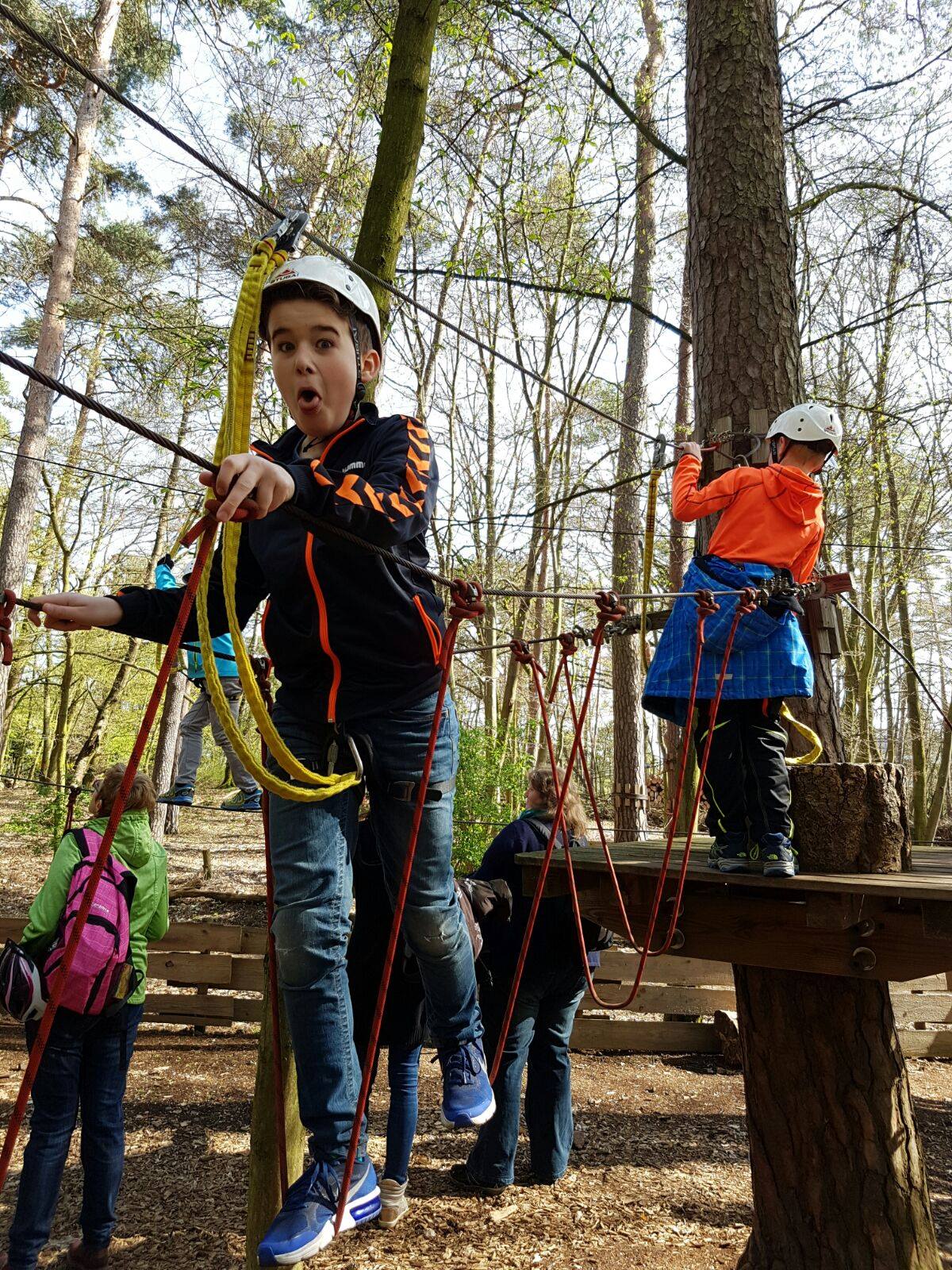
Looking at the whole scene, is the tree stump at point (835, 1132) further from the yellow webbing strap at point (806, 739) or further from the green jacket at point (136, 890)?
the green jacket at point (136, 890)

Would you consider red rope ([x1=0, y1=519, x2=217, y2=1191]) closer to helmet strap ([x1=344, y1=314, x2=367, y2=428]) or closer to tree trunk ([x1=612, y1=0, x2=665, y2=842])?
helmet strap ([x1=344, y1=314, x2=367, y2=428])

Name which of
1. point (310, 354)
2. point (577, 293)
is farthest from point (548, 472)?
point (310, 354)

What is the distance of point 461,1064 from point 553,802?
246 cm

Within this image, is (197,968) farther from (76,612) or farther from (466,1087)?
(76,612)

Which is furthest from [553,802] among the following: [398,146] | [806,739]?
[398,146]

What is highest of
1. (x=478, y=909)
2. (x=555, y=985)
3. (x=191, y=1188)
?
(x=478, y=909)

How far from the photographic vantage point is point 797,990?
3.30m

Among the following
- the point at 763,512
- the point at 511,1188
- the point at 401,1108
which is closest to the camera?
the point at 763,512

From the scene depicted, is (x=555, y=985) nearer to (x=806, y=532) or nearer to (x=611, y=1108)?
(x=611, y=1108)

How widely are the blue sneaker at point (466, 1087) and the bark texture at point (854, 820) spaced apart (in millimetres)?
1375

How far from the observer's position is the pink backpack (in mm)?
3316

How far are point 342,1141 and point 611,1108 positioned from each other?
15.5ft

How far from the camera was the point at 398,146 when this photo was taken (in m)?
3.31

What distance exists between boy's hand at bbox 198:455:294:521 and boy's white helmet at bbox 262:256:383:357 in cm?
56
